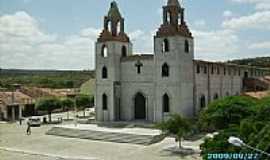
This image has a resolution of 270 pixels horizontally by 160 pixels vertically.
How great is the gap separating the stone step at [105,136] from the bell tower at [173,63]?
5144 millimetres

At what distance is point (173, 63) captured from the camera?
36188mm

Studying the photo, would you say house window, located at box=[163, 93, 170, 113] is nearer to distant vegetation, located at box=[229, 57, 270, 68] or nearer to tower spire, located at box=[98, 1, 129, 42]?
tower spire, located at box=[98, 1, 129, 42]

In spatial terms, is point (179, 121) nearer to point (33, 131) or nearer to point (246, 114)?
point (246, 114)

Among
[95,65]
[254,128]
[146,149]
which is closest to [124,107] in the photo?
[95,65]

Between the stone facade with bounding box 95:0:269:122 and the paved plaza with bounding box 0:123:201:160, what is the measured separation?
17.9ft

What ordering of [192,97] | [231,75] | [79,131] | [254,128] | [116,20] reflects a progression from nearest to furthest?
[254,128] < [79,131] < [192,97] < [116,20] < [231,75]

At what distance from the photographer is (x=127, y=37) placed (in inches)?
1631

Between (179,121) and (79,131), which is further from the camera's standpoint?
(79,131)

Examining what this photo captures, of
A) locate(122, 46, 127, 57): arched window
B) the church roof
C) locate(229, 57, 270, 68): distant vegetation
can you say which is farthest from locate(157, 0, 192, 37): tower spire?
locate(229, 57, 270, 68): distant vegetation

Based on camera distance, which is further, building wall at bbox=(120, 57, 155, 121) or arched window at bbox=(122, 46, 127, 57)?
arched window at bbox=(122, 46, 127, 57)

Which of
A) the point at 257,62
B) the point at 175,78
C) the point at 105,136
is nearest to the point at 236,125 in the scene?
the point at 105,136

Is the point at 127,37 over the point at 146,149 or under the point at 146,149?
over

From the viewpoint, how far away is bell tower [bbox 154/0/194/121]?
119ft

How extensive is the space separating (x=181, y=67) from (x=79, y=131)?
977 cm
